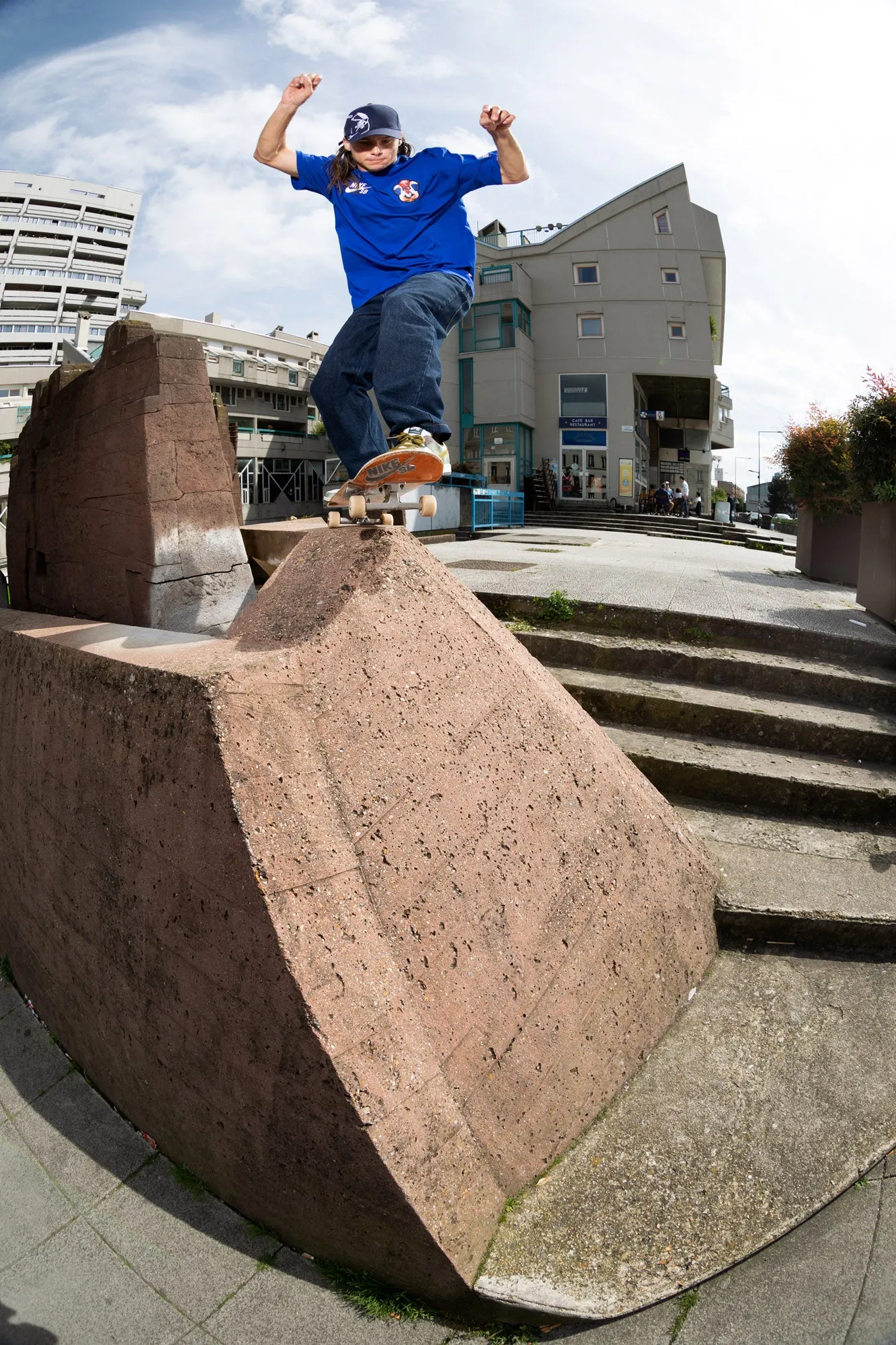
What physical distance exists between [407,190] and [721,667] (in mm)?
2989

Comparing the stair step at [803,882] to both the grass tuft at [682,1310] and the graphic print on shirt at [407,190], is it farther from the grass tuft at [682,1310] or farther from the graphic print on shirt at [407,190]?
the graphic print on shirt at [407,190]

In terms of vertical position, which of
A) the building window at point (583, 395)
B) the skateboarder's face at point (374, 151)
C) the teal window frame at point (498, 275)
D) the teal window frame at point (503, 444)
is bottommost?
the skateboarder's face at point (374, 151)

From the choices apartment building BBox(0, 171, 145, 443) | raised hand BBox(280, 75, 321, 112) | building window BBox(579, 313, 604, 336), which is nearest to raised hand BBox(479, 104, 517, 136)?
raised hand BBox(280, 75, 321, 112)

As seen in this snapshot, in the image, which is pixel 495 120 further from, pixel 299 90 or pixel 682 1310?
pixel 682 1310

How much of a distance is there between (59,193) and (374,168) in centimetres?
11337

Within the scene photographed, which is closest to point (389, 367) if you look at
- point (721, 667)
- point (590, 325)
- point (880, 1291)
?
point (721, 667)

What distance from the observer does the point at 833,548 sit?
948 centimetres

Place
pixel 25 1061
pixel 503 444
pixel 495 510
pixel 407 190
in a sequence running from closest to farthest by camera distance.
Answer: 1. pixel 25 1061
2. pixel 407 190
3. pixel 495 510
4. pixel 503 444

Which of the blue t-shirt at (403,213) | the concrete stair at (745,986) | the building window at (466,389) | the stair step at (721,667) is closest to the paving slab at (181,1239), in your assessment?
the concrete stair at (745,986)

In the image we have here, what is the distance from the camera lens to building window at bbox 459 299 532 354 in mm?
29578

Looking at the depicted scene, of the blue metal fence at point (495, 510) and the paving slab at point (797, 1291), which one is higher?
the blue metal fence at point (495, 510)

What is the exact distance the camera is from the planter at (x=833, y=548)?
30.6 feet

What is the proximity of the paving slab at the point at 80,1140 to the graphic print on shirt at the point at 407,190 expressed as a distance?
3664mm

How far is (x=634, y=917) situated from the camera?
2627 millimetres
